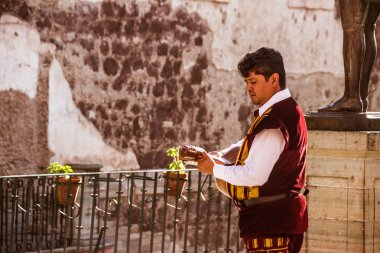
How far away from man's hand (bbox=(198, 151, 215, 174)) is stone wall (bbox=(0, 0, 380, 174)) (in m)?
7.46

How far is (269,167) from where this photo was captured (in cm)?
471

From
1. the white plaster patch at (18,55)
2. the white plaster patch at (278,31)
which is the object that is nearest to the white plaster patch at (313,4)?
the white plaster patch at (278,31)

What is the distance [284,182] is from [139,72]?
882 centimetres

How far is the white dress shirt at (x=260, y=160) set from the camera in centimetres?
470

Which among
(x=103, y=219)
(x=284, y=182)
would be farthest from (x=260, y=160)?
(x=103, y=219)

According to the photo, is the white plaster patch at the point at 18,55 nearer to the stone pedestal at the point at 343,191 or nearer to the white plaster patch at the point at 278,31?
the white plaster patch at the point at 278,31

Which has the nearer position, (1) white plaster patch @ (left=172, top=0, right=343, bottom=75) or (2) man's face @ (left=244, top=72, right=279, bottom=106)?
(2) man's face @ (left=244, top=72, right=279, bottom=106)

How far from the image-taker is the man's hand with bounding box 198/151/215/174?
4.90m

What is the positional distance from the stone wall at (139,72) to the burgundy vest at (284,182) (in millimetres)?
7632

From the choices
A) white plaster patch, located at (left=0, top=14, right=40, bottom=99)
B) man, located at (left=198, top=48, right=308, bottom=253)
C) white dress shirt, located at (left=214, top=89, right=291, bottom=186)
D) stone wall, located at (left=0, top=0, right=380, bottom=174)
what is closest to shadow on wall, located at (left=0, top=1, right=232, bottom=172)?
stone wall, located at (left=0, top=0, right=380, bottom=174)

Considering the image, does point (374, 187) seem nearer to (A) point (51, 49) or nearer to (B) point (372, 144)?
(B) point (372, 144)

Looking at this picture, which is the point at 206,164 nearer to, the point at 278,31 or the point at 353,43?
the point at 353,43

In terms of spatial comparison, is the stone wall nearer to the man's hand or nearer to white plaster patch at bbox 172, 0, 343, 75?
white plaster patch at bbox 172, 0, 343, 75

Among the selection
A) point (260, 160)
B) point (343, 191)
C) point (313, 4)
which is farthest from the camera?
point (313, 4)
